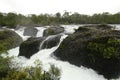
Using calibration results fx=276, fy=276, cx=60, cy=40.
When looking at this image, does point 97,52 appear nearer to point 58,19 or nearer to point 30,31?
point 30,31

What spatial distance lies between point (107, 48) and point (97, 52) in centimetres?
93

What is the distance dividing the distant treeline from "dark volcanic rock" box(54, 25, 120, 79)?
4174 cm

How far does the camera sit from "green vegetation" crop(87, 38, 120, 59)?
791 inches

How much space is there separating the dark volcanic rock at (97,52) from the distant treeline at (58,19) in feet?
137

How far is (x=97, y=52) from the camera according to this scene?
68.8 feet

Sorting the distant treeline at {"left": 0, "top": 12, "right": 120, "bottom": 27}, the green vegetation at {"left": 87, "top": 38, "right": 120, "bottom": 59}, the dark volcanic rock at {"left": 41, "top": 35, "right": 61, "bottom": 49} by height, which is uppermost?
the green vegetation at {"left": 87, "top": 38, "right": 120, "bottom": 59}

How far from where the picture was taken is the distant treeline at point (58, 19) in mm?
71625

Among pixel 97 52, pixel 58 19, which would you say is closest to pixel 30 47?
pixel 97 52

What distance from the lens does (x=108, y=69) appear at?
20375 millimetres

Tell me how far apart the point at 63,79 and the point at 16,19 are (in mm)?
56039

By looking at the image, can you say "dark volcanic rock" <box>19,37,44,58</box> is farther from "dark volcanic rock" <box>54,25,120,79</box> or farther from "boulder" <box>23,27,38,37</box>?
"boulder" <box>23,27,38,37</box>

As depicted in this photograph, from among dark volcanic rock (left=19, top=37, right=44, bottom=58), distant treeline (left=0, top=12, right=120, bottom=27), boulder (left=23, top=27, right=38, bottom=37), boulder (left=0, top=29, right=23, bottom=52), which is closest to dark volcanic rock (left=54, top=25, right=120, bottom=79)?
dark volcanic rock (left=19, top=37, right=44, bottom=58)

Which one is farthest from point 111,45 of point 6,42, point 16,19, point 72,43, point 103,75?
point 16,19

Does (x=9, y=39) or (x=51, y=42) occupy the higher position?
(x=51, y=42)
